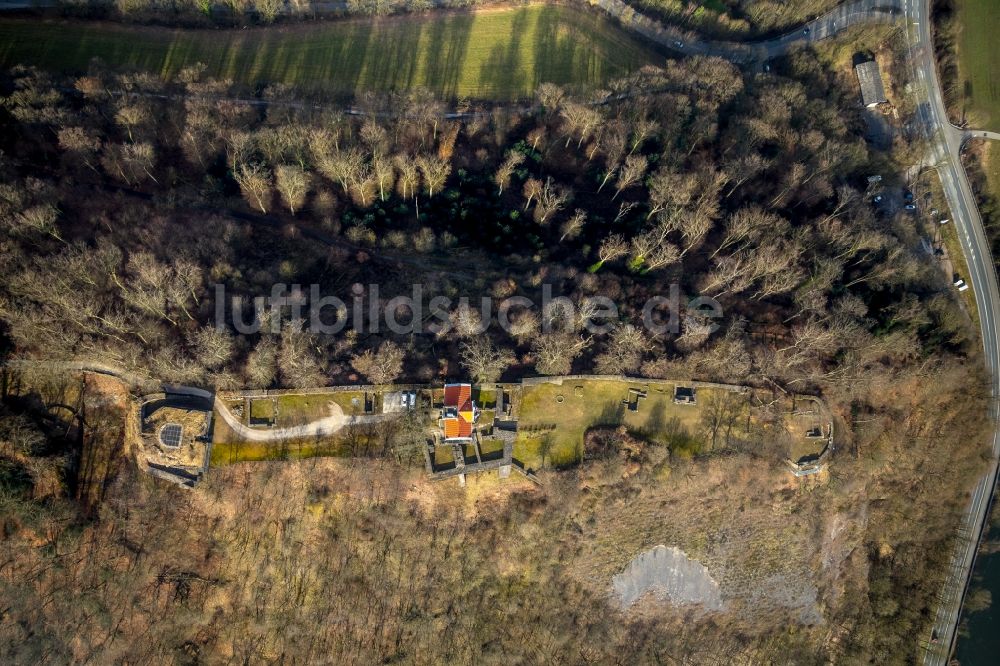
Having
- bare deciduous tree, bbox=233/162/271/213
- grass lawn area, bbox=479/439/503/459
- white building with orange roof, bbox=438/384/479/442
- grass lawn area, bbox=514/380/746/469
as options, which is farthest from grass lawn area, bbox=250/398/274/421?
grass lawn area, bbox=514/380/746/469

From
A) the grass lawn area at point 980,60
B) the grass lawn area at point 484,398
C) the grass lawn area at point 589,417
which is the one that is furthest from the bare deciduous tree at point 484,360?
the grass lawn area at point 980,60

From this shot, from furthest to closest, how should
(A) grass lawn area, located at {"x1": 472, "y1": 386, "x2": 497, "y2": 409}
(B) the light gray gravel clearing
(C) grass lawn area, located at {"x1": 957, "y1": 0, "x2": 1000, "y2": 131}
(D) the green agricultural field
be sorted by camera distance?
(C) grass lawn area, located at {"x1": 957, "y1": 0, "x2": 1000, "y2": 131} < (D) the green agricultural field < (B) the light gray gravel clearing < (A) grass lawn area, located at {"x1": 472, "y1": 386, "x2": 497, "y2": 409}

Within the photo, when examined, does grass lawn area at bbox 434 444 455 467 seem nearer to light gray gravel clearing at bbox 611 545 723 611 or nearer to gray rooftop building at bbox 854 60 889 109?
light gray gravel clearing at bbox 611 545 723 611

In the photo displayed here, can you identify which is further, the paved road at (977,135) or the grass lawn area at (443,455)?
the paved road at (977,135)

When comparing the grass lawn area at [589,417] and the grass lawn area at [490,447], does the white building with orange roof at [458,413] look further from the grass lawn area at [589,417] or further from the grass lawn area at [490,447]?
the grass lawn area at [589,417]

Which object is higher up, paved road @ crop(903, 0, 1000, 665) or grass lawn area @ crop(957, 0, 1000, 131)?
grass lawn area @ crop(957, 0, 1000, 131)

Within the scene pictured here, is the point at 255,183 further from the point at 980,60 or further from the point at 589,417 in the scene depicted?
the point at 980,60
